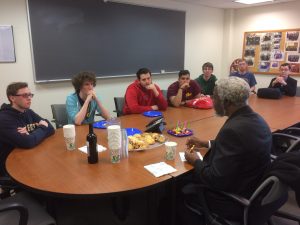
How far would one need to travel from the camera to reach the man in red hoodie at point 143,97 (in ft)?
9.95

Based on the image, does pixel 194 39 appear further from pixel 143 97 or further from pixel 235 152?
pixel 235 152

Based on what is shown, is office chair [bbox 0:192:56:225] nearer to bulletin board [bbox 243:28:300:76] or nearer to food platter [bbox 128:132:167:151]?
food platter [bbox 128:132:167:151]

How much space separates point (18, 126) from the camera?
6.19ft

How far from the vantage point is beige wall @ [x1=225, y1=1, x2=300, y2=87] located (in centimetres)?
522

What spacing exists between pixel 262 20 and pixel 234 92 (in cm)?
492

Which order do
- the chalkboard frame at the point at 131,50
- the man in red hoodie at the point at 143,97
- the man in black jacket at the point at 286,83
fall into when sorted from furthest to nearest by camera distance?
the man in black jacket at the point at 286,83, the chalkboard frame at the point at 131,50, the man in red hoodie at the point at 143,97

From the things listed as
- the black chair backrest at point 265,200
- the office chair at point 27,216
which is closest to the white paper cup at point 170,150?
the black chair backrest at point 265,200

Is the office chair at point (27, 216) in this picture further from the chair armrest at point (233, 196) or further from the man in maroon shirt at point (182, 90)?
the man in maroon shirt at point (182, 90)

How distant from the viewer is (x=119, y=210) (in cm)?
217

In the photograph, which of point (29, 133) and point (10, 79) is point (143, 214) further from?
point (10, 79)

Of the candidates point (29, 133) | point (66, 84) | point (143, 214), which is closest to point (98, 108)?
point (29, 133)

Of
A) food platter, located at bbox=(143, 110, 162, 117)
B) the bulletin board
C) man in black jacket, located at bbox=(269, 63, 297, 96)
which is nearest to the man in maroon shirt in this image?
food platter, located at bbox=(143, 110, 162, 117)

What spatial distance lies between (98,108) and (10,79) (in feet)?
4.90

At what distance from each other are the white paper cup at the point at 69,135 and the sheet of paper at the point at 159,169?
57cm
